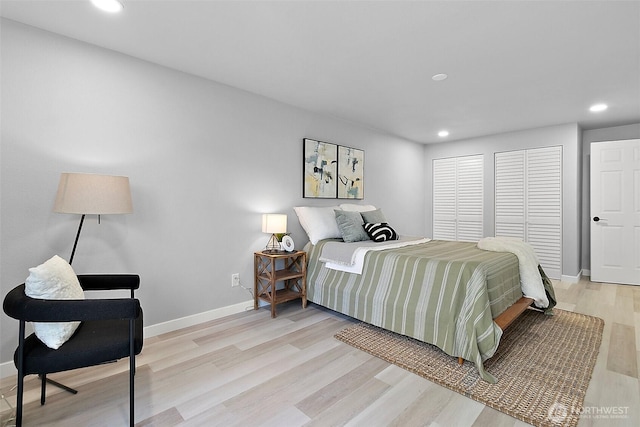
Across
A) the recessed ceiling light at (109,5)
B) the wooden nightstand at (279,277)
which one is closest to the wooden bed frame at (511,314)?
the wooden nightstand at (279,277)

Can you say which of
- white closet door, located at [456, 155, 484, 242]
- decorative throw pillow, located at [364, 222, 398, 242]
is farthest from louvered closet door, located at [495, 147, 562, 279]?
decorative throw pillow, located at [364, 222, 398, 242]

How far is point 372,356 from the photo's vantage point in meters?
2.39

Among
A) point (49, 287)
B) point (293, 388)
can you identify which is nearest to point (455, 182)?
point (293, 388)

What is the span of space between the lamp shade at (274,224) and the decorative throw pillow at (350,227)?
70cm

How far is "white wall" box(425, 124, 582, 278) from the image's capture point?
453 cm

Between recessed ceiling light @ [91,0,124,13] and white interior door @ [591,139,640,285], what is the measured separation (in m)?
5.93

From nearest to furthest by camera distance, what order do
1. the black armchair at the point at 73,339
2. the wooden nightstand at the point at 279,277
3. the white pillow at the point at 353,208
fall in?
the black armchair at the point at 73,339, the wooden nightstand at the point at 279,277, the white pillow at the point at 353,208

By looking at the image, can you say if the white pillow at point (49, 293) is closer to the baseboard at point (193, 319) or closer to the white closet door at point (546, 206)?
the baseboard at point (193, 319)

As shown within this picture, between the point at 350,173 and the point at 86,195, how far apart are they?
3.27 meters

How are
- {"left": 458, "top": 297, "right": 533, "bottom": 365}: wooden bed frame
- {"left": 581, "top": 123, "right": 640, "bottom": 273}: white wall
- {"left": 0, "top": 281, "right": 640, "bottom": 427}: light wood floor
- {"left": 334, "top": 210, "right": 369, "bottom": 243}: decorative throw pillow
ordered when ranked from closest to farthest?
{"left": 0, "top": 281, "right": 640, "bottom": 427}: light wood floor → {"left": 458, "top": 297, "right": 533, "bottom": 365}: wooden bed frame → {"left": 334, "top": 210, "right": 369, "bottom": 243}: decorative throw pillow → {"left": 581, "top": 123, "right": 640, "bottom": 273}: white wall

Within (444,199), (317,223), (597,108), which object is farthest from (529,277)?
(444,199)

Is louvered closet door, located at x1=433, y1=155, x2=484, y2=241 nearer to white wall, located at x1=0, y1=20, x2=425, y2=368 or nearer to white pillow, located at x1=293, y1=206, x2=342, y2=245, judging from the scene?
white pillow, located at x1=293, y1=206, x2=342, y2=245

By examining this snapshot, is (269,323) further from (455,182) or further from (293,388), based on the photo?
(455,182)

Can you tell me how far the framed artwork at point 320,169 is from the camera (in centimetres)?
395
